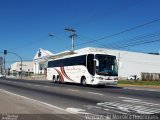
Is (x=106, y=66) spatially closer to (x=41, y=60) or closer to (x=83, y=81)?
(x=83, y=81)

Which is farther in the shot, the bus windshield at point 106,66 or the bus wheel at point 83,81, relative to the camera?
the bus wheel at point 83,81

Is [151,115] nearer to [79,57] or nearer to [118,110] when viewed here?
[118,110]

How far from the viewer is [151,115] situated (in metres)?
12.0

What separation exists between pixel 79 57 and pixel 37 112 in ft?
80.6

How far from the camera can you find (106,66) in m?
32.7

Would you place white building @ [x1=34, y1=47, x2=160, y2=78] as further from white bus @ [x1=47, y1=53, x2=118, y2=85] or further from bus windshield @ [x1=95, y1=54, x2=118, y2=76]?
bus windshield @ [x1=95, y1=54, x2=118, y2=76]

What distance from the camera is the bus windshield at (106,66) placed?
106ft

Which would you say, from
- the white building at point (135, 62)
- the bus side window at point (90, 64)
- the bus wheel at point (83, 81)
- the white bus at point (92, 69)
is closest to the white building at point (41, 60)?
the white building at point (135, 62)

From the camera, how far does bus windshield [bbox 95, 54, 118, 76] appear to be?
32.4 metres

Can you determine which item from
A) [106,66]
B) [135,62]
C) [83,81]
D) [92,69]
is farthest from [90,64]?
[135,62]

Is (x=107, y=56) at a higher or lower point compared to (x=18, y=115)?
higher

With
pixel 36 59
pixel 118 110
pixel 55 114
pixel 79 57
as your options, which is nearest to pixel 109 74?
pixel 79 57

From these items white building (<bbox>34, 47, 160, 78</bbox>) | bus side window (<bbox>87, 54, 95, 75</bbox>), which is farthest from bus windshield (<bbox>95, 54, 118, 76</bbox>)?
white building (<bbox>34, 47, 160, 78</bbox>)

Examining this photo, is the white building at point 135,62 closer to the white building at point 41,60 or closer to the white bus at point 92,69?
the white building at point 41,60
